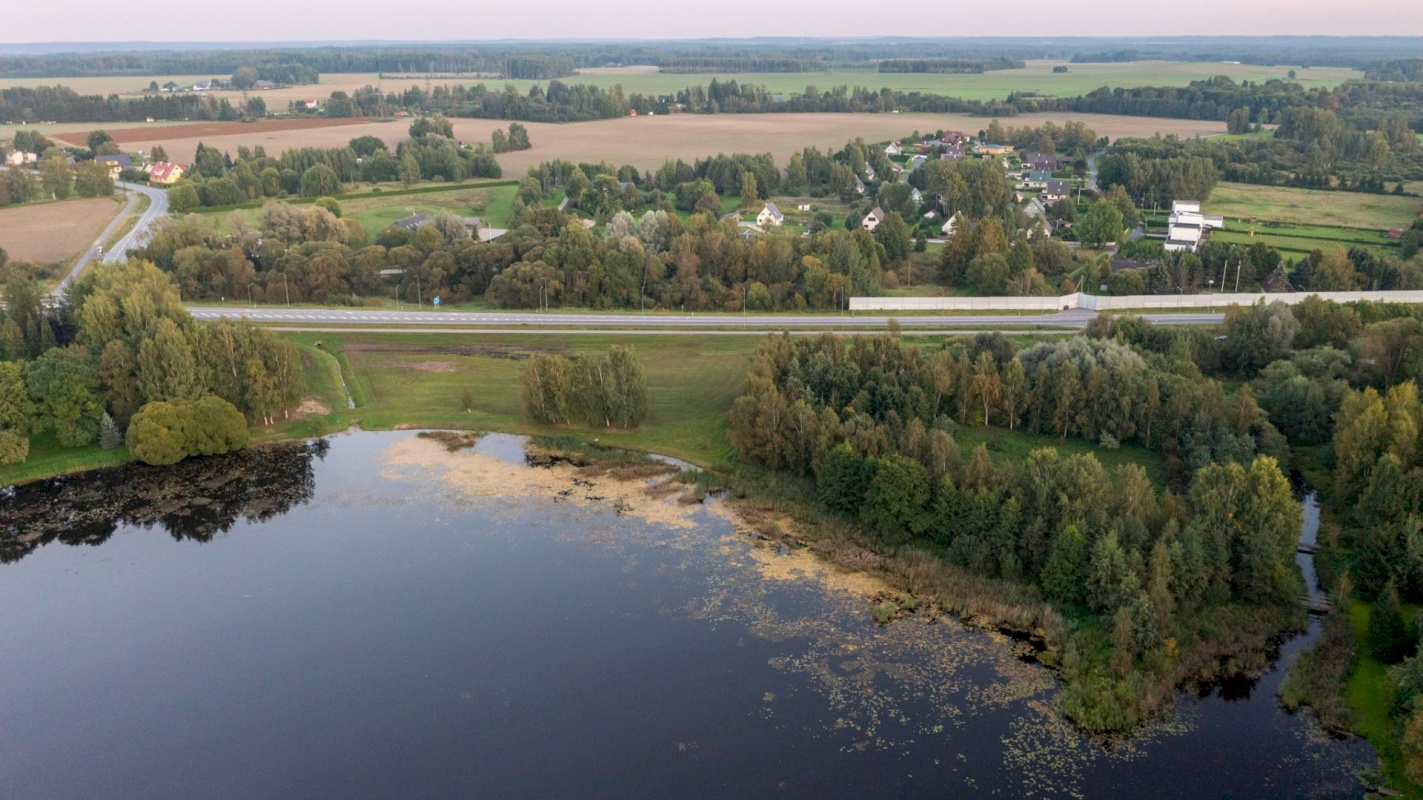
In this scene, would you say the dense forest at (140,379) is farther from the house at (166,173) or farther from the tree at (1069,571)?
the house at (166,173)

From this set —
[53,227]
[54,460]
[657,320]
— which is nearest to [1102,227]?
[657,320]

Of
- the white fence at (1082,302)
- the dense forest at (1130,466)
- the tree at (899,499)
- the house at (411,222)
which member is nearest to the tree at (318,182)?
the house at (411,222)

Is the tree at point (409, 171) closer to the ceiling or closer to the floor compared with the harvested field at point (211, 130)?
closer to the floor

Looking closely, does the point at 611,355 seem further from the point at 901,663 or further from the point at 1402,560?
Answer: the point at 1402,560

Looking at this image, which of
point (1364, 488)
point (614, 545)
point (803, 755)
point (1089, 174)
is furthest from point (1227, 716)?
point (1089, 174)

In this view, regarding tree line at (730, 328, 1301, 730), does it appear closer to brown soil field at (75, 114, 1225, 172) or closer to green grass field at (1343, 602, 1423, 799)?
green grass field at (1343, 602, 1423, 799)

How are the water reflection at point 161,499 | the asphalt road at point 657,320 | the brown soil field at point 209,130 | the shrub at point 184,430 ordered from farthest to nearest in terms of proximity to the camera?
the brown soil field at point 209,130
the asphalt road at point 657,320
the shrub at point 184,430
the water reflection at point 161,499

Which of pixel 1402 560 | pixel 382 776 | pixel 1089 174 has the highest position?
pixel 1089 174
